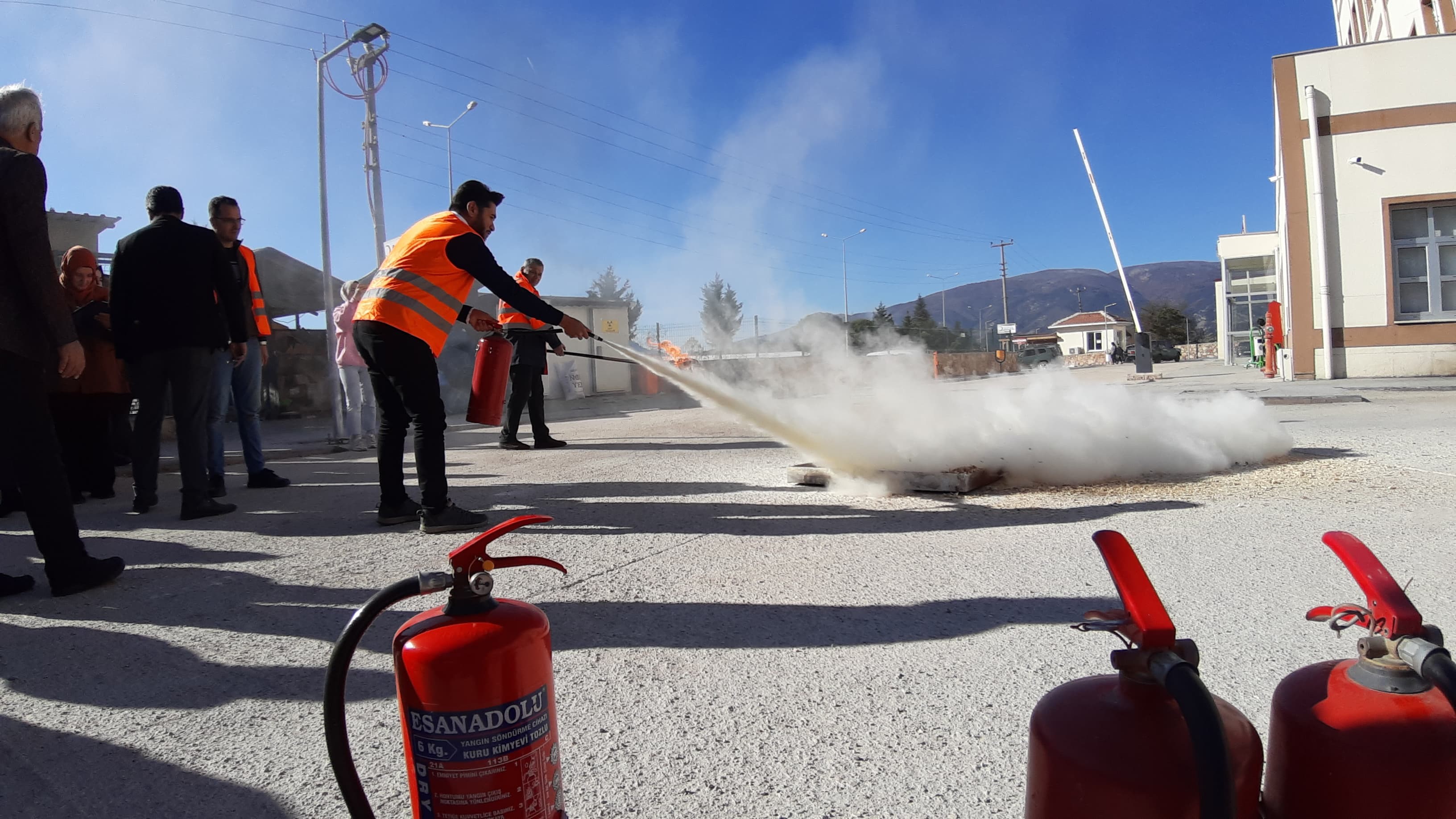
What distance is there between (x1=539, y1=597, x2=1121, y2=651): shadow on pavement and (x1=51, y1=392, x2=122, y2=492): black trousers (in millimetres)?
→ 4929

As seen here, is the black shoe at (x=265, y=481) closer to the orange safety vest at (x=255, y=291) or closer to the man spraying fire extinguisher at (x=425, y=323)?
the orange safety vest at (x=255, y=291)

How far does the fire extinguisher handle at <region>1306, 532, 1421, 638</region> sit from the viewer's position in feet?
3.29

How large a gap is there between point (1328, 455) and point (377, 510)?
6.36 meters

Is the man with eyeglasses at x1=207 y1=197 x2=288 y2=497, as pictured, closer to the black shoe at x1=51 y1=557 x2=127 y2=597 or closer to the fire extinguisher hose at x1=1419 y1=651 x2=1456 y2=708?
the black shoe at x1=51 y1=557 x2=127 y2=597

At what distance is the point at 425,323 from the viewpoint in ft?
13.3

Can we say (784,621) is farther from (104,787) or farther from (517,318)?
(517,318)

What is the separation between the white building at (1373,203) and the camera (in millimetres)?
13938

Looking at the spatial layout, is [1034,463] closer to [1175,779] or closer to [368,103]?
[1175,779]

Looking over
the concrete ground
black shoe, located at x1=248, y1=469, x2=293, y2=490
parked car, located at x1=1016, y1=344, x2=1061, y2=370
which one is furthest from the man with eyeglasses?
parked car, located at x1=1016, y1=344, x2=1061, y2=370

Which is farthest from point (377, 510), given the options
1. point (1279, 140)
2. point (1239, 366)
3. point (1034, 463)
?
point (1239, 366)

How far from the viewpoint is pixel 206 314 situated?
4715 millimetres

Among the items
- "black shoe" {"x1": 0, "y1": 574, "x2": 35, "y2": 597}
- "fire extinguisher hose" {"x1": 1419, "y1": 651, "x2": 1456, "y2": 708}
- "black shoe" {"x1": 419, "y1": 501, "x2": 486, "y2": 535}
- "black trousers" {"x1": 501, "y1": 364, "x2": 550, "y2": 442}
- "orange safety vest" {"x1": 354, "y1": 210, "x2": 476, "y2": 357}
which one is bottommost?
"black shoe" {"x1": 0, "y1": 574, "x2": 35, "y2": 597}

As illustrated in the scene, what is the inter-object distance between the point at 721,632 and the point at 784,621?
23cm

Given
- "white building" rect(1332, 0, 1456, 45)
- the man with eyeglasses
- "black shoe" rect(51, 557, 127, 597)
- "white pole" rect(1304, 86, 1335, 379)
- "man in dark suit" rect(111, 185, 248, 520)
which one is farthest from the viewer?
"white building" rect(1332, 0, 1456, 45)
